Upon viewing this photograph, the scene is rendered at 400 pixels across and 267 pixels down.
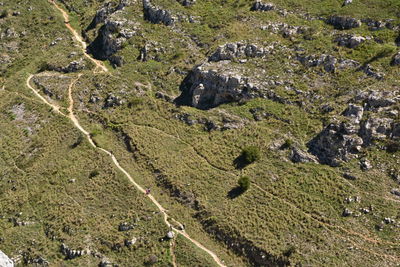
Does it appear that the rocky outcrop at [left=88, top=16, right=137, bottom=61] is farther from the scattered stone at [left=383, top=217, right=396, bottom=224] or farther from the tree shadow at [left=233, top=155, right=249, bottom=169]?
the scattered stone at [left=383, top=217, right=396, bottom=224]

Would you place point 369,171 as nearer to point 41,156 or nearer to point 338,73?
point 338,73

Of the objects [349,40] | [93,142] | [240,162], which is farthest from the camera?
[349,40]

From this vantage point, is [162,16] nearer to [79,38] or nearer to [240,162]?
[79,38]

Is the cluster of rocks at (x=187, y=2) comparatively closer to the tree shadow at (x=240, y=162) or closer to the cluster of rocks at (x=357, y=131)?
the tree shadow at (x=240, y=162)

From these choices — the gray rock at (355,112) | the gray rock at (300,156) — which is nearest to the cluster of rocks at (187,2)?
the gray rock at (355,112)

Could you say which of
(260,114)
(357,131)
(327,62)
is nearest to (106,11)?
(260,114)

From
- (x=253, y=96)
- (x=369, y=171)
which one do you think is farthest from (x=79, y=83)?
(x=369, y=171)
